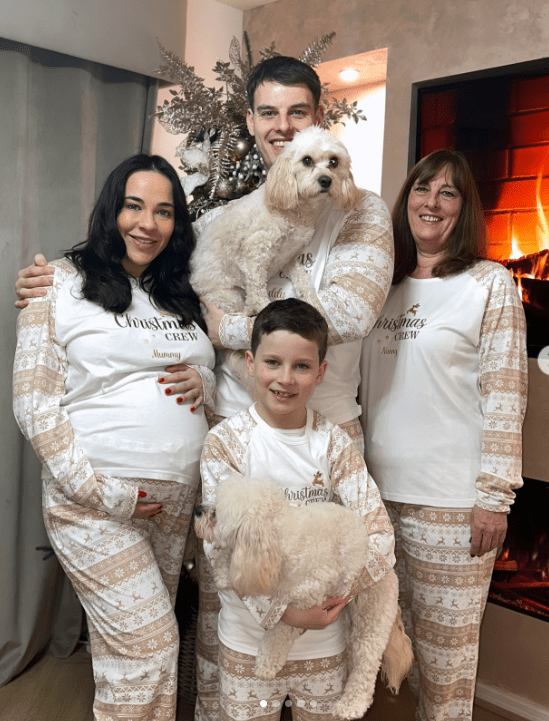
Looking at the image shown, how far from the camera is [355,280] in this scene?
5.49ft

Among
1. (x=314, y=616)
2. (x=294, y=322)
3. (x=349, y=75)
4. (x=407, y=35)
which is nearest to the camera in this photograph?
(x=314, y=616)

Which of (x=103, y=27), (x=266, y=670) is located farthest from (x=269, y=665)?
(x=103, y=27)

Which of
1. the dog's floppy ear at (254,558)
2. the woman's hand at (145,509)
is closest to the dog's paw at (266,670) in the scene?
the dog's floppy ear at (254,558)

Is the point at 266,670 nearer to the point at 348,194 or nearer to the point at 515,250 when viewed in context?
the point at 348,194

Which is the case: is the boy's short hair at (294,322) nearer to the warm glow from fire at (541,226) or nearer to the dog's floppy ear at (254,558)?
the dog's floppy ear at (254,558)

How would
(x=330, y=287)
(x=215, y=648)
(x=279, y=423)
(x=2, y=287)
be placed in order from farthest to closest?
(x=2, y=287), (x=215, y=648), (x=330, y=287), (x=279, y=423)

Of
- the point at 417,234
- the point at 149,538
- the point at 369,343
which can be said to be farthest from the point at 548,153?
the point at 149,538

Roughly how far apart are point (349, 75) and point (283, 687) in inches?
109

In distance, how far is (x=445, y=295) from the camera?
1.89m

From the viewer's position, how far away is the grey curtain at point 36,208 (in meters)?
2.47

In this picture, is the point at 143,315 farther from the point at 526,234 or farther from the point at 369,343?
the point at 526,234

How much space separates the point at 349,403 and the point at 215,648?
0.79m

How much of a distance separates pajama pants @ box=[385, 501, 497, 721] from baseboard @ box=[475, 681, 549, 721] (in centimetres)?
77

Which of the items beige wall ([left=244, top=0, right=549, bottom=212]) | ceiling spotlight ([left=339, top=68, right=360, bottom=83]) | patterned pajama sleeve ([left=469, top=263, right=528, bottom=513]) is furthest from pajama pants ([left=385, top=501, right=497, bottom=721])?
ceiling spotlight ([left=339, top=68, right=360, bottom=83])
